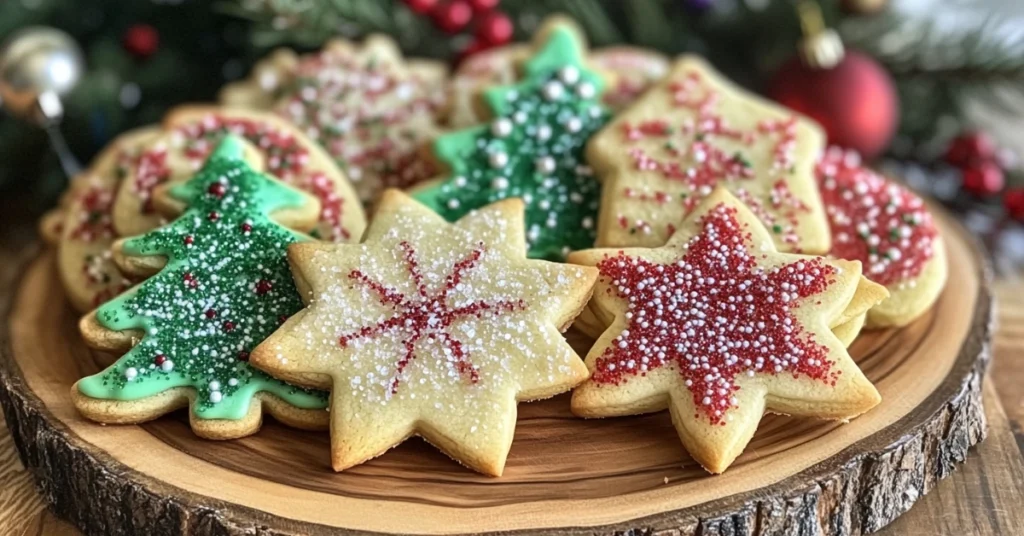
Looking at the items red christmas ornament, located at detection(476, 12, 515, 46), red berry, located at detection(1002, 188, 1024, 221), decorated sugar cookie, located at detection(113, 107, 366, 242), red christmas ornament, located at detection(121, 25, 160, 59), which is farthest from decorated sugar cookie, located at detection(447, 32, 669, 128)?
red berry, located at detection(1002, 188, 1024, 221)

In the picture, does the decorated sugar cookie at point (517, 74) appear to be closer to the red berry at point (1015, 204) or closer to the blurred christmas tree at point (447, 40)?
the blurred christmas tree at point (447, 40)

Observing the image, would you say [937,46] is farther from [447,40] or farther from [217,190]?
[217,190]

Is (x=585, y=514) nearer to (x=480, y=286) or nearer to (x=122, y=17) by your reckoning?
(x=480, y=286)

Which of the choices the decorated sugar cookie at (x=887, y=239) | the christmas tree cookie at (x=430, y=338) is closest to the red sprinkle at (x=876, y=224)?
the decorated sugar cookie at (x=887, y=239)

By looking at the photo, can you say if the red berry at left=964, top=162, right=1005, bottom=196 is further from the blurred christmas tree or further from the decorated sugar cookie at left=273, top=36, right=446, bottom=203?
the decorated sugar cookie at left=273, top=36, right=446, bottom=203

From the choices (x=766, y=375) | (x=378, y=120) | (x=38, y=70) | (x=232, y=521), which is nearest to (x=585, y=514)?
(x=766, y=375)

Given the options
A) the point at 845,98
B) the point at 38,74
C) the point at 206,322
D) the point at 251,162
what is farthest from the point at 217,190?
the point at 845,98
